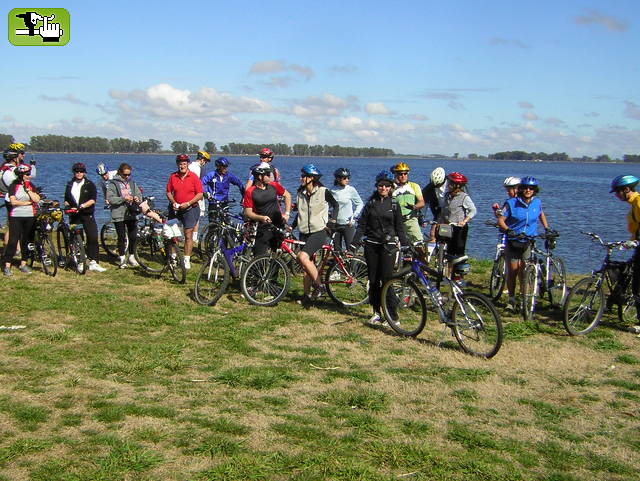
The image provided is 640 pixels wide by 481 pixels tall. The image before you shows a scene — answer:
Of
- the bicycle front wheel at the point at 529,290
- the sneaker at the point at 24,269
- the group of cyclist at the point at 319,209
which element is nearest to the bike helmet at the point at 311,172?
the group of cyclist at the point at 319,209

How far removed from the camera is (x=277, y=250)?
9648 mm

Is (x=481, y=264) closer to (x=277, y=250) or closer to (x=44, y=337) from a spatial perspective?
(x=277, y=250)

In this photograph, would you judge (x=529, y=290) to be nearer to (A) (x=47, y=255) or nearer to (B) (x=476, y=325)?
(B) (x=476, y=325)

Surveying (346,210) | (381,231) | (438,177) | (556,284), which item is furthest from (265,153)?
(556,284)

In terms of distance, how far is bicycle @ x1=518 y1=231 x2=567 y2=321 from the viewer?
8666mm

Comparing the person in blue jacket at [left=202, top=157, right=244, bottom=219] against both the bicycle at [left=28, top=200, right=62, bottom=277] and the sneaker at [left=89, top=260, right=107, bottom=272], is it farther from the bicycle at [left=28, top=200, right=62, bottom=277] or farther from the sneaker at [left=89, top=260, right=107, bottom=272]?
the bicycle at [left=28, top=200, right=62, bottom=277]

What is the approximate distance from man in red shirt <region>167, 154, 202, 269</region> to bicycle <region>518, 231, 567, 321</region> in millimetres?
5703

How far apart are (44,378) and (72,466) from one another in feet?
6.47

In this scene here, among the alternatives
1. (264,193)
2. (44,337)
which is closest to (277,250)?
(264,193)

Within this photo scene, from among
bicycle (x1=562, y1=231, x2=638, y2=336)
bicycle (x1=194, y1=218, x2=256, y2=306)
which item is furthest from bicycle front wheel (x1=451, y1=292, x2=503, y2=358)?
bicycle (x1=194, y1=218, x2=256, y2=306)

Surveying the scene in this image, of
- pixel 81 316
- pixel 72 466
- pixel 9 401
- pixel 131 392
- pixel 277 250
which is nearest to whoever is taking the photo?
pixel 72 466

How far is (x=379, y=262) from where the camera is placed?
8250 mm

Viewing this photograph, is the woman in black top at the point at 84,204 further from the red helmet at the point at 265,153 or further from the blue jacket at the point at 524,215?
the blue jacket at the point at 524,215

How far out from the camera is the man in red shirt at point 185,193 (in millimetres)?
11031
